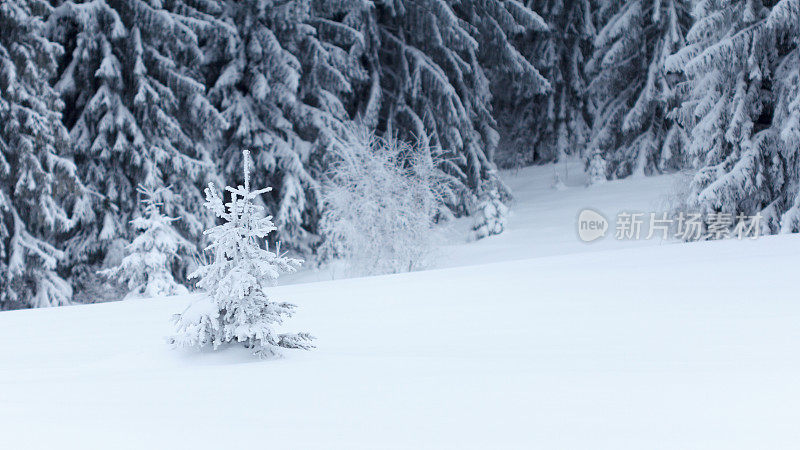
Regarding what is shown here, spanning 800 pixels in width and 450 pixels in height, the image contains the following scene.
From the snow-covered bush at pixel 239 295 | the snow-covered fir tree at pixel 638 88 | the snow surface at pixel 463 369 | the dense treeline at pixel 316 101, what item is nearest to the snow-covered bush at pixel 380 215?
the dense treeline at pixel 316 101

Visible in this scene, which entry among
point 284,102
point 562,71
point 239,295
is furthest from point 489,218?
point 239,295

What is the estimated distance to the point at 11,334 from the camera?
719cm

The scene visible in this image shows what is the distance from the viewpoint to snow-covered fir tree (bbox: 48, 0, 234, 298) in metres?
15.5

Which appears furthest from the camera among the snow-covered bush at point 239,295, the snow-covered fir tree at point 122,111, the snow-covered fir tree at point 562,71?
the snow-covered fir tree at point 562,71

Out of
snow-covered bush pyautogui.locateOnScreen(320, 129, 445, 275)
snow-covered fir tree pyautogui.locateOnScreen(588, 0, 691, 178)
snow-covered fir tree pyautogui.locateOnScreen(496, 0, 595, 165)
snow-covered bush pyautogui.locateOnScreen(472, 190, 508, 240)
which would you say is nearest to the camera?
snow-covered bush pyautogui.locateOnScreen(320, 129, 445, 275)

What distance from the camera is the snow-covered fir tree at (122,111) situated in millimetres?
15492

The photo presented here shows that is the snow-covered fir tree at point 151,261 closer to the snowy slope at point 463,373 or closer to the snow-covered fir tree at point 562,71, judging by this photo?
the snowy slope at point 463,373

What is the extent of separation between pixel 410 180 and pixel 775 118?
247 inches

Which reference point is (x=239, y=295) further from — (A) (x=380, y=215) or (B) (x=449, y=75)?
(B) (x=449, y=75)

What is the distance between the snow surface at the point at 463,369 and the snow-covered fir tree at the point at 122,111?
24.3 feet

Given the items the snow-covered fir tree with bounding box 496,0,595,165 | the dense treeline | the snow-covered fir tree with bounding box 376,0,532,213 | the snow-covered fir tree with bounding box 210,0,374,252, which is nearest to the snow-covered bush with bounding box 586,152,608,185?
the dense treeline

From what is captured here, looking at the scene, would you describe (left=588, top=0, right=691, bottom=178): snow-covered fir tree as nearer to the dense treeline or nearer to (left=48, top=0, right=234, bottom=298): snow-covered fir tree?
the dense treeline

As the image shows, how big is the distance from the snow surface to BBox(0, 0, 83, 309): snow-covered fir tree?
5.84 metres

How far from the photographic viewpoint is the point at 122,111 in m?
15.6
